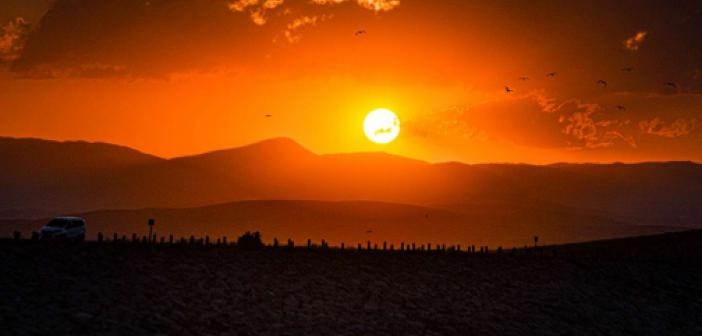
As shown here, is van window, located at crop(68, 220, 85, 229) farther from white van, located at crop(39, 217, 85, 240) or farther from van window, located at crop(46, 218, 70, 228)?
van window, located at crop(46, 218, 70, 228)

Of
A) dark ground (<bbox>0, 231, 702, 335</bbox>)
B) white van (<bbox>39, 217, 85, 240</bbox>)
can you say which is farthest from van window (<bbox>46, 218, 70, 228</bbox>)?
dark ground (<bbox>0, 231, 702, 335</bbox>)

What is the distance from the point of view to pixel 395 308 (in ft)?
142

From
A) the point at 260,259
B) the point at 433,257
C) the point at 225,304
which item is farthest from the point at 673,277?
the point at 225,304

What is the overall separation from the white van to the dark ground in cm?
642

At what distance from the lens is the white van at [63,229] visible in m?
48.6

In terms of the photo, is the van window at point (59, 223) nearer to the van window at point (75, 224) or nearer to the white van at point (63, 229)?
the white van at point (63, 229)

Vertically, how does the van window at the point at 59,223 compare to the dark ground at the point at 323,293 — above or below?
above

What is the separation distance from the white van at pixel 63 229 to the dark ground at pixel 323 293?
6.42 metres

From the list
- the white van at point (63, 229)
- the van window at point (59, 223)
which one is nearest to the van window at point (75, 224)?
the white van at point (63, 229)

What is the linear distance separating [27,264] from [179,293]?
6984mm

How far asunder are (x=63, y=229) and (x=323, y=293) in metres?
16.8

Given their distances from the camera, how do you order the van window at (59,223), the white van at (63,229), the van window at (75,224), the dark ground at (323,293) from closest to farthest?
the dark ground at (323,293) → the white van at (63,229) → the van window at (59,223) → the van window at (75,224)

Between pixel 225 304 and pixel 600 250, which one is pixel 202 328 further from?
pixel 600 250

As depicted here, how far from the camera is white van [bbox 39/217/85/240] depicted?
1912 inches
